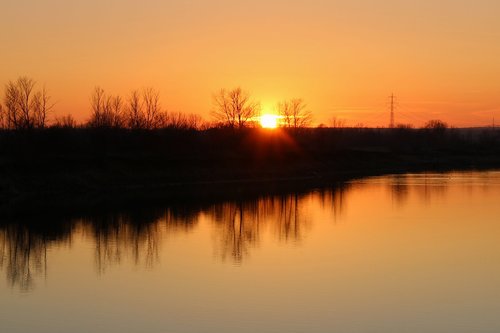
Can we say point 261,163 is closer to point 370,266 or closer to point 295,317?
point 370,266

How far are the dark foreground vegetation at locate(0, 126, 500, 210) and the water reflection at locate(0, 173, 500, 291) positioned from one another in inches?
258

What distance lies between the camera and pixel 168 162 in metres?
50.4

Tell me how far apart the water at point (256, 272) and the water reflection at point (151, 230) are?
69 millimetres

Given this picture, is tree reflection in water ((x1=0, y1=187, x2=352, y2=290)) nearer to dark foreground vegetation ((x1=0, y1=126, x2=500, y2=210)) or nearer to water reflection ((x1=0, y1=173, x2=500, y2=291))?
→ water reflection ((x1=0, y1=173, x2=500, y2=291))

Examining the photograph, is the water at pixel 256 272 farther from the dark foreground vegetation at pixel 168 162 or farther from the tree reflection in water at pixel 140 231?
the dark foreground vegetation at pixel 168 162

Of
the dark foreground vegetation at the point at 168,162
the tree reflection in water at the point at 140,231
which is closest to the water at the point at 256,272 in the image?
the tree reflection in water at the point at 140,231

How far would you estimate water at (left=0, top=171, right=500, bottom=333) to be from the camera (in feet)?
37.8

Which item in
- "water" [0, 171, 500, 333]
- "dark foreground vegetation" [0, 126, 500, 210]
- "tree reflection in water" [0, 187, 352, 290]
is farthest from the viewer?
"dark foreground vegetation" [0, 126, 500, 210]

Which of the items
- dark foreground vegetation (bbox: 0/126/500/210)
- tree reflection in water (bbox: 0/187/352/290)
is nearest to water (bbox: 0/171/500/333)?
tree reflection in water (bbox: 0/187/352/290)

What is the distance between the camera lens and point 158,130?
2477 inches

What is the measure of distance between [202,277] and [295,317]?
4.05 m

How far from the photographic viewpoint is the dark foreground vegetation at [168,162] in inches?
1516

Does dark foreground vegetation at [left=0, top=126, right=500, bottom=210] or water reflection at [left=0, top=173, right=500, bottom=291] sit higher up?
dark foreground vegetation at [left=0, top=126, right=500, bottom=210]

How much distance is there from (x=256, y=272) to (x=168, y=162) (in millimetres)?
35551
